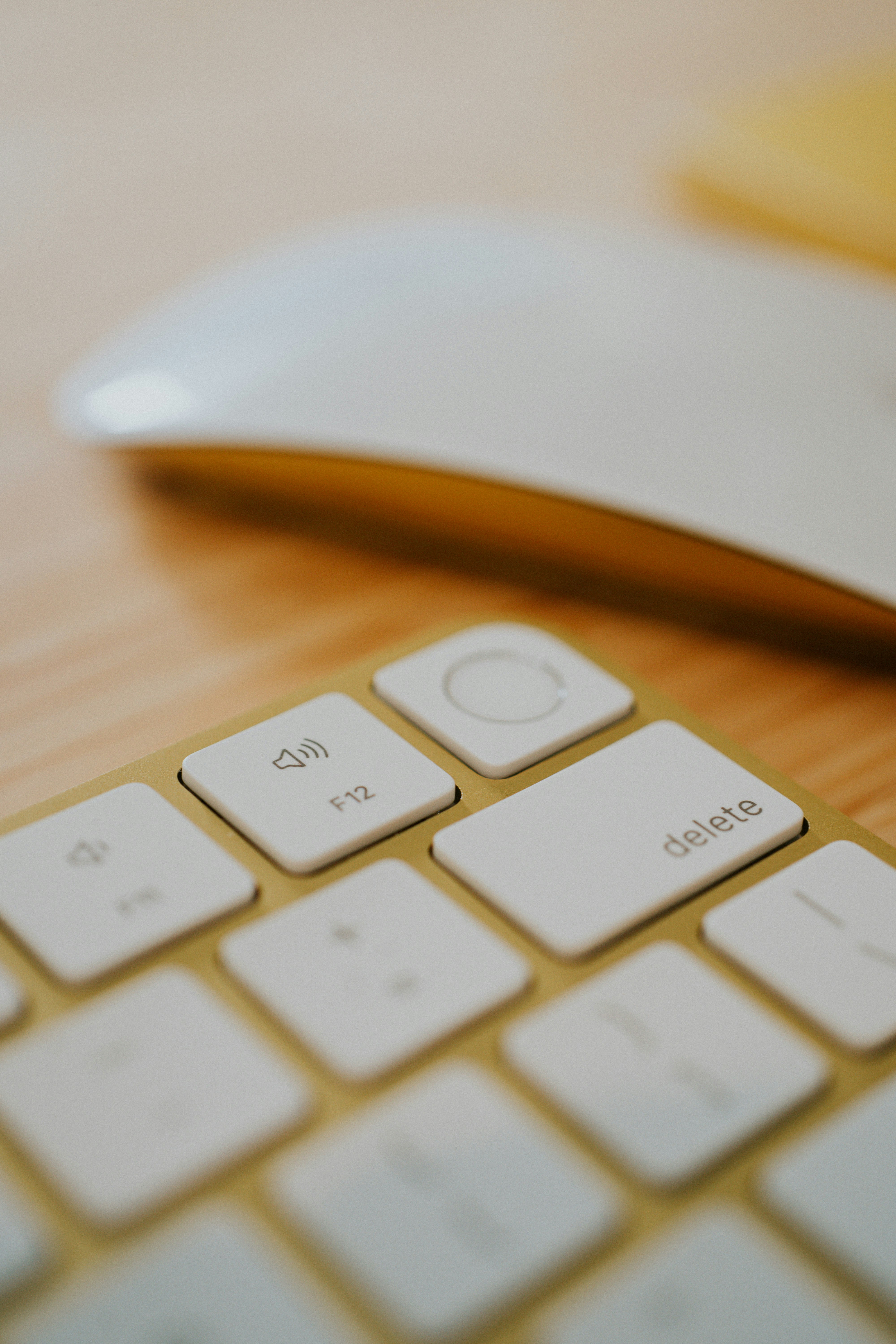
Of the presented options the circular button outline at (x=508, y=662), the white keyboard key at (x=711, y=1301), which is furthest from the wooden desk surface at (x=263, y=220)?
the white keyboard key at (x=711, y=1301)

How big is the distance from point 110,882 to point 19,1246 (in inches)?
2.8

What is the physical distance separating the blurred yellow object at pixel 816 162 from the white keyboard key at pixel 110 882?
1.32 feet

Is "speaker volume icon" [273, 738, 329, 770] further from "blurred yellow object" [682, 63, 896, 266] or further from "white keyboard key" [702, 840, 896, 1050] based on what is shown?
"blurred yellow object" [682, 63, 896, 266]

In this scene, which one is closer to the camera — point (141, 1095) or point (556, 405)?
point (141, 1095)

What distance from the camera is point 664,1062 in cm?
21

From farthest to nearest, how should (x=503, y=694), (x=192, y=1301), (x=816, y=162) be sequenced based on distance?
(x=816, y=162)
(x=503, y=694)
(x=192, y=1301)

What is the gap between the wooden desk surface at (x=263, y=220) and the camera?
1.06ft

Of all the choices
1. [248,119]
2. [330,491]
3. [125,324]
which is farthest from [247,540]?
[248,119]

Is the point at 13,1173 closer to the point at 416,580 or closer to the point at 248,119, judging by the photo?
the point at 416,580

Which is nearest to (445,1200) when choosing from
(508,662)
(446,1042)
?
(446,1042)

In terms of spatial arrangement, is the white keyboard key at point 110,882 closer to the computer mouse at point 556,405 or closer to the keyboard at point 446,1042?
the keyboard at point 446,1042

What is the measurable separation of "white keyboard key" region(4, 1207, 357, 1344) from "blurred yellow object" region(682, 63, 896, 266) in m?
0.46

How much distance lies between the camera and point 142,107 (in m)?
0.65

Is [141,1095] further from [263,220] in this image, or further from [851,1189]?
[263,220]
